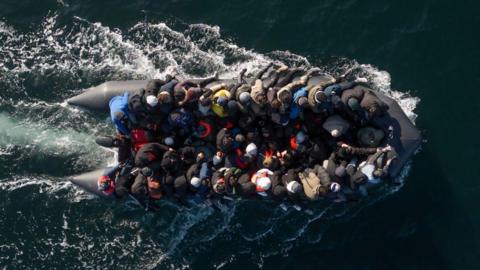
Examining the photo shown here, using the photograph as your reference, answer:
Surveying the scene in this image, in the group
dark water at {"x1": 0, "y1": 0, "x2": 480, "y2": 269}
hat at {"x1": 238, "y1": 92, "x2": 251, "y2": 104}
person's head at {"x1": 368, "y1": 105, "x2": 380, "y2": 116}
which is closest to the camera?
person's head at {"x1": 368, "y1": 105, "x2": 380, "y2": 116}

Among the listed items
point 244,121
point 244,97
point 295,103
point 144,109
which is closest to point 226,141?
point 244,121

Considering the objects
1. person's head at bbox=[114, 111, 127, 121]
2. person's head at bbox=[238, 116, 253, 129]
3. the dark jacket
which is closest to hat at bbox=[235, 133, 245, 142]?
person's head at bbox=[238, 116, 253, 129]

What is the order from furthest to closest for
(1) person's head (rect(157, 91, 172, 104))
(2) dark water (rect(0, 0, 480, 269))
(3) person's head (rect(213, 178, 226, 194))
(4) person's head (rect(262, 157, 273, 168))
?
1. (2) dark water (rect(0, 0, 480, 269))
2. (4) person's head (rect(262, 157, 273, 168))
3. (3) person's head (rect(213, 178, 226, 194))
4. (1) person's head (rect(157, 91, 172, 104))

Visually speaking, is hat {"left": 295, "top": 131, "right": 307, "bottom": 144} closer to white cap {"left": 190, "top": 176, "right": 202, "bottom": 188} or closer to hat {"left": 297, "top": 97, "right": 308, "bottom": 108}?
hat {"left": 297, "top": 97, "right": 308, "bottom": 108}

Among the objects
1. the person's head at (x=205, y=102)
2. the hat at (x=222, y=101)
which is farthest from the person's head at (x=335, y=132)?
→ the person's head at (x=205, y=102)

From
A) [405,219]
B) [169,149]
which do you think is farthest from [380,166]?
[169,149]

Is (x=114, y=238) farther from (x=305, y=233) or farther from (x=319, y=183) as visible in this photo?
(x=319, y=183)

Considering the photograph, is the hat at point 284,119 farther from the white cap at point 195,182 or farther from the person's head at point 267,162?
the white cap at point 195,182

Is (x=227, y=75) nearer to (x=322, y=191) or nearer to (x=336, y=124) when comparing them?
(x=336, y=124)
